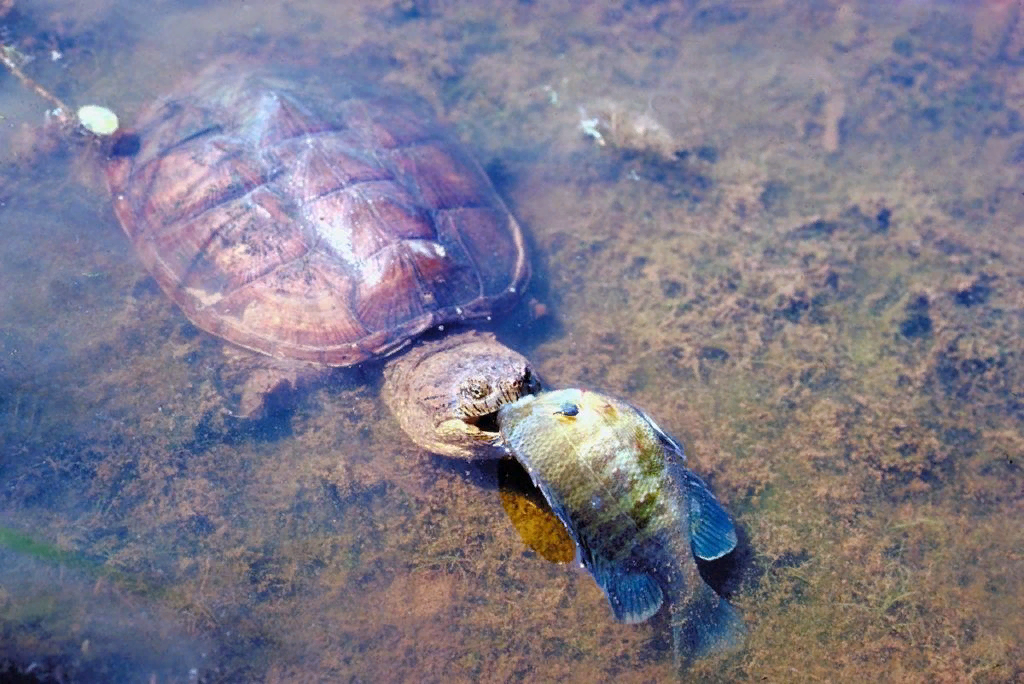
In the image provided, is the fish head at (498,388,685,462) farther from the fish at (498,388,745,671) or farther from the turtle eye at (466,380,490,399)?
the turtle eye at (466,380,490,399)

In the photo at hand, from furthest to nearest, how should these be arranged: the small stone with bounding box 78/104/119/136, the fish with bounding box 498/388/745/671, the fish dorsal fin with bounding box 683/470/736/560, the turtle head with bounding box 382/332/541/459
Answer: the small stone with bounding box 78/104/119/136 < the turtle head with bounding box 382/332/541/459 < the fish dorsal fin with bounding box 683/470/736/560 < the fish with bounding box 498/388/745/671

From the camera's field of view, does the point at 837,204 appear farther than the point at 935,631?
Yes

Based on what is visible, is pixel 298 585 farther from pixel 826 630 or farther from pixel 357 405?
pixel 826 630

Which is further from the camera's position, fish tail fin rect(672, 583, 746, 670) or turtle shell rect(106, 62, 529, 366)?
turtle shell rect(106, 62, 529, 366)

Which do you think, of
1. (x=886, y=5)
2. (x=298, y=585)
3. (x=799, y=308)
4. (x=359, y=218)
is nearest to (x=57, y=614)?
(x=298, y=585)

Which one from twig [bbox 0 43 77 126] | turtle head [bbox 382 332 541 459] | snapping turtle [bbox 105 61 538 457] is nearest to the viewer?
turtle head [bbox 382 332 541 459]

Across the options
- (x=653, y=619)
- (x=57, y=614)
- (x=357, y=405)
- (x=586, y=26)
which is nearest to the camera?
(x=57, y=614)

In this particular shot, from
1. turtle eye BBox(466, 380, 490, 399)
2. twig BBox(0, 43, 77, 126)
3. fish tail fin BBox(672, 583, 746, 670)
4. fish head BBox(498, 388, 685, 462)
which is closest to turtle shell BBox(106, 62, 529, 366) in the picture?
twig BBox(0, 43, 77, 126)

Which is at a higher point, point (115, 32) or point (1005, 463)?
point (115, 32)
